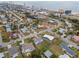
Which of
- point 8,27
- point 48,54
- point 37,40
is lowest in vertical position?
point 48,54

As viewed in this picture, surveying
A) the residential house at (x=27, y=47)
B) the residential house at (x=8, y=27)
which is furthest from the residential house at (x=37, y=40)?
the residential house at (x=8, y=27)

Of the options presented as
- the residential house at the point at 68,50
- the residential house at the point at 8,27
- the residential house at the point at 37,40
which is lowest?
the residential house at the point at 68,50

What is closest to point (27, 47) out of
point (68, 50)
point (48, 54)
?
point (48, 54)

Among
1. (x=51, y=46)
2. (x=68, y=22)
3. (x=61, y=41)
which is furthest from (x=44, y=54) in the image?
(x=68, y=22)

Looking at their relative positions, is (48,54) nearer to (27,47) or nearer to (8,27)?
(27,47)

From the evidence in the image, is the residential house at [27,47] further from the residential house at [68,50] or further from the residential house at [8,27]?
the residential house at [68,50]

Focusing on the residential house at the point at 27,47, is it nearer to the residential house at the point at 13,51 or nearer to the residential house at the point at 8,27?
the residential house at the point at 13,51

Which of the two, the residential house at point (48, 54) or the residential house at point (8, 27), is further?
the residential house at point (8, 27)

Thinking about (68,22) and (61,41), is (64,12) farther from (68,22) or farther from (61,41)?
(61,41)

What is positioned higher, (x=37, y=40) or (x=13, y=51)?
(x=37, y=40)

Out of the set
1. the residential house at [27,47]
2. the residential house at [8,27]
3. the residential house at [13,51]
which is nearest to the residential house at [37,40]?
the residential house at [27,47]

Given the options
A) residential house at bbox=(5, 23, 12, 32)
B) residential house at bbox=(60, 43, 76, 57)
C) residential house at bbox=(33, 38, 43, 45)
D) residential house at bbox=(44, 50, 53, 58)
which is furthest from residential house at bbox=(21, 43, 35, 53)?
residential house at bbox=(60, 43, 76, 57)

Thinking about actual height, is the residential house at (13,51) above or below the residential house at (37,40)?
below
